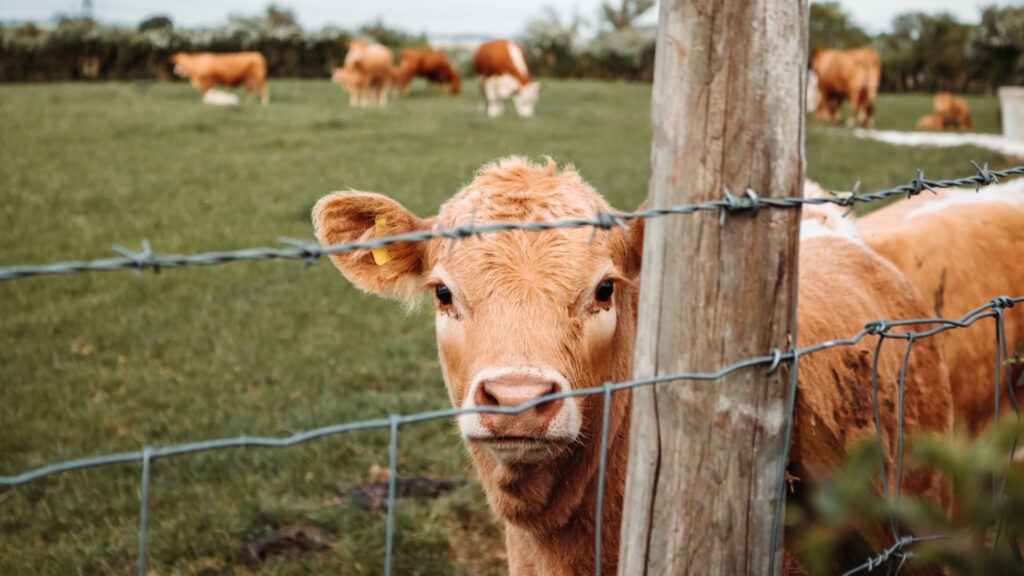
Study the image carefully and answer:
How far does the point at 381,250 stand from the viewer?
9.86 ft

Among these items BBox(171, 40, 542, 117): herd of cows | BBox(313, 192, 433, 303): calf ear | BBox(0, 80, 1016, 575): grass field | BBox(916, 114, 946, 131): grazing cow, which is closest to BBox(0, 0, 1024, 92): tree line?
BBox(171, 40, 542, 117): herd of cows

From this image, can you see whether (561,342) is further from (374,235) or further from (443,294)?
(374,235)

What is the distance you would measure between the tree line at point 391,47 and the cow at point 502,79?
1479 centimetres

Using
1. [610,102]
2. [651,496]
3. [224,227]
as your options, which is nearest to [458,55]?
[610,102]

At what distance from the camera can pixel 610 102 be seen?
84.6 ft

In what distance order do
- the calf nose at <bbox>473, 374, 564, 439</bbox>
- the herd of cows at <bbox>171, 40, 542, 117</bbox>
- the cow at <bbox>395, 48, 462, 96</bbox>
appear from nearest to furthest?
the calf nose at <bbox>473, 374, 564, 439</bbox>, the herd of cows at <bbox>171, 40, 542, 117</bbox>, the cow at <bbox>395, 48, 462, 96</bbox>

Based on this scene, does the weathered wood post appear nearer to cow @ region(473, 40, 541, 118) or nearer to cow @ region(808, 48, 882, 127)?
cow @ region(473, 40, 541, 118)

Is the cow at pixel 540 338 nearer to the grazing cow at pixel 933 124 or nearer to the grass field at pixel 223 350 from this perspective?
the grass field at pixel 223 350

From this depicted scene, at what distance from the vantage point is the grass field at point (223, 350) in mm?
4113

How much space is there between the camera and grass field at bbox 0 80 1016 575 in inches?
162

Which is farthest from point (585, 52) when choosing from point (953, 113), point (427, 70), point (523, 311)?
point (523, 311)

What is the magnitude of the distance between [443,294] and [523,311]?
425 millimetres

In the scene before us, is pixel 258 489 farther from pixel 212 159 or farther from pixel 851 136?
pixel 851 136

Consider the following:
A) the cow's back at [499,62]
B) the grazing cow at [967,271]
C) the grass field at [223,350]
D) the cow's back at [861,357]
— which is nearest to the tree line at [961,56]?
the cow's back at [499,62]
